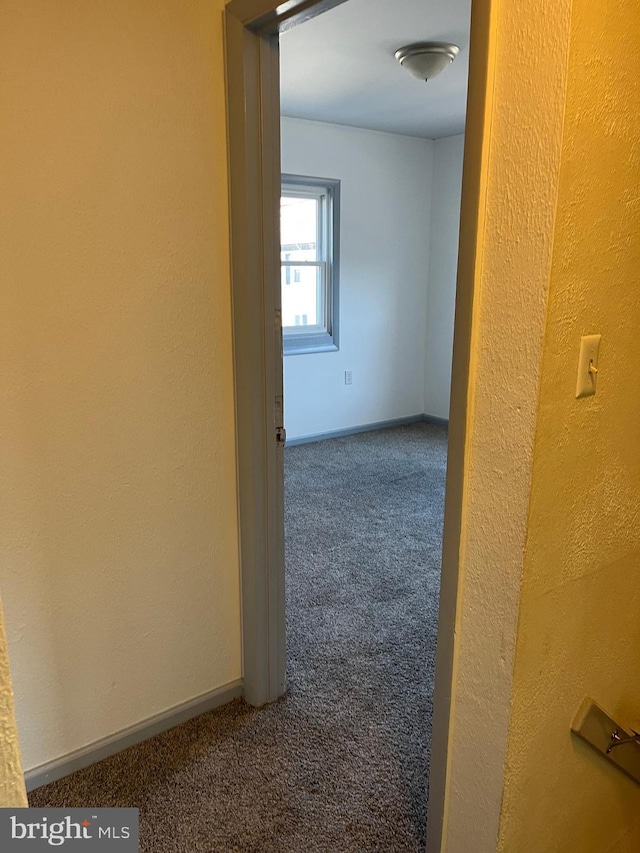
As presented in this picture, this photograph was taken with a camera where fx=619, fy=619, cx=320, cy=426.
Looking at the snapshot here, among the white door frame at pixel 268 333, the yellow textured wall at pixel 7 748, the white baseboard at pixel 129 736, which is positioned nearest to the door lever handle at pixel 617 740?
the white door frame at pixel 268 333

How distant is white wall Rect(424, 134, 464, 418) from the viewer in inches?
201

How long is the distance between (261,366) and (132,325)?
38 cm

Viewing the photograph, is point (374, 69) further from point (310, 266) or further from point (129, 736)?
point (129, 736)

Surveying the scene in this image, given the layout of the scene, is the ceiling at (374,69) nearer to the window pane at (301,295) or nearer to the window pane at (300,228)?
the window pane at (300,228)

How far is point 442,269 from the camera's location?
533 centimetres

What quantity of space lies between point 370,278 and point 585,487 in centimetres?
409

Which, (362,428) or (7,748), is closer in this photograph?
(7,748)

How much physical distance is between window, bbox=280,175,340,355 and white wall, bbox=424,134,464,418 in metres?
1.02

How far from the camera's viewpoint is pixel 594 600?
1.34 meters

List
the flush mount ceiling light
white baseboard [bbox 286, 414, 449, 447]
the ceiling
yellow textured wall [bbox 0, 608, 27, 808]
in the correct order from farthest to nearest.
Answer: white baseboard [bbox 286, 414, 449, 447] → the flush mount ceiling light → the ceiling → yellow textured wall [bbox 0, 608, 27, 808]

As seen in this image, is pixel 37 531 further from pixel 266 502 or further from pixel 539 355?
pixel 539 355

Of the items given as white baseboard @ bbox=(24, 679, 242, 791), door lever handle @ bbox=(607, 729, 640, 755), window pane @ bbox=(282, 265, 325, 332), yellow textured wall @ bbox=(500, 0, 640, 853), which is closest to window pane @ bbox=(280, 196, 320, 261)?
window pane @ bbox=(282, 265, 325, 332)

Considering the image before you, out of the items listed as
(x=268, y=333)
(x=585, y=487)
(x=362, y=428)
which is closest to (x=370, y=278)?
(x=362, y=428)

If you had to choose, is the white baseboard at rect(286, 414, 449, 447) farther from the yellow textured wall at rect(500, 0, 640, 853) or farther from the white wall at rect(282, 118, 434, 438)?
the yellow textured wall at rect(500, 0, 640, 853)
